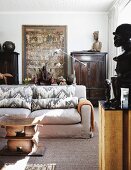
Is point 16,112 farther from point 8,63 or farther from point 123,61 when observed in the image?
point 8,63

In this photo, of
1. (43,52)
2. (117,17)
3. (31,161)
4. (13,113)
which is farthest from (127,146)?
(43,52)

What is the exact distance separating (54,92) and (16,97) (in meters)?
0.68

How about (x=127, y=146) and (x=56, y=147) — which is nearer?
(x=127, y=146)

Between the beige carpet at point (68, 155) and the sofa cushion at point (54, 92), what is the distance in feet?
3.01

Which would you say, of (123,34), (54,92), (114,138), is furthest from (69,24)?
(114,138)

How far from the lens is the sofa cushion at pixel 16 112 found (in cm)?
430

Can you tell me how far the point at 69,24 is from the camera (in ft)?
26.7

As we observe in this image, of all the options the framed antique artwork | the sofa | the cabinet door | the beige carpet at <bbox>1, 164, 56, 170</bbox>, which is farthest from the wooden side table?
the framed antique artwork

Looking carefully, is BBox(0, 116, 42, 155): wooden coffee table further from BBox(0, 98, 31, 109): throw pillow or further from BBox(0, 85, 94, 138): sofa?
BBox(0, 98, 31, 109): throw pillow

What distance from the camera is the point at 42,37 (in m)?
8.09

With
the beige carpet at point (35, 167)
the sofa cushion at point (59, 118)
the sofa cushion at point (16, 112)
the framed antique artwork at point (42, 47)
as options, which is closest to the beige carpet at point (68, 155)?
the beige carpet at point (35, 167)

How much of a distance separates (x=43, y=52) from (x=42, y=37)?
446mm

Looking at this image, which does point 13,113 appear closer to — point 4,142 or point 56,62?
point 4,142

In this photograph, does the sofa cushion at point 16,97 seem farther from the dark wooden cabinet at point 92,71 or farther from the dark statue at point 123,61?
the dark wooden cabinet at point 92,71
